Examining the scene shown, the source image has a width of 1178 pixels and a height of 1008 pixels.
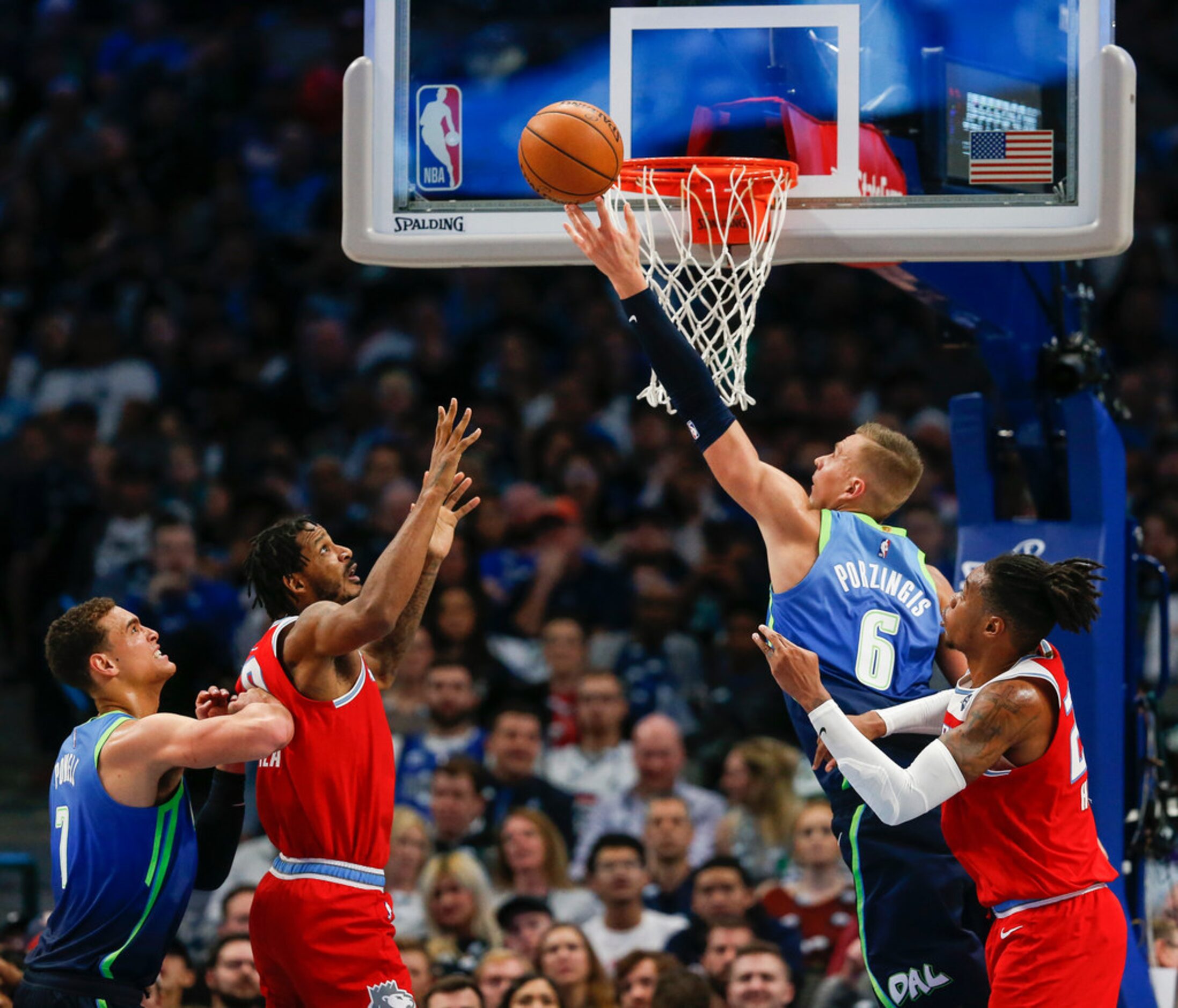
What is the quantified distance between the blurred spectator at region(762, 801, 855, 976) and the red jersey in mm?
2740

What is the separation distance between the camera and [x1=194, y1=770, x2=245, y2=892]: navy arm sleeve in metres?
5.06

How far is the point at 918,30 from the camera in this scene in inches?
218

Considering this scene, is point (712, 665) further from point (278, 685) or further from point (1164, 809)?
point (278, 685)

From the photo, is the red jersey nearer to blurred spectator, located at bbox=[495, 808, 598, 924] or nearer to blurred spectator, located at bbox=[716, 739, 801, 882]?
blurred spectator, located at bbox=[716, 739, 801, 882]

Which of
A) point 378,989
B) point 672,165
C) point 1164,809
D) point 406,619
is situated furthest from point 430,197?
point 1164,809

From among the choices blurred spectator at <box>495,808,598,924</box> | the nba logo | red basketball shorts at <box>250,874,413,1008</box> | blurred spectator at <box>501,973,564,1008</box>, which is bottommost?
blurred spectator at <box>501,973,564,1008</box>

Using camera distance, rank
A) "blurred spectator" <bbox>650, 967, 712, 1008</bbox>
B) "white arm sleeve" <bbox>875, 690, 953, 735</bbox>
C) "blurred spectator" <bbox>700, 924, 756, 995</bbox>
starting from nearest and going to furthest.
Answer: "white arm sleeve" <bbox>875, 690, 953, 735</bbox>, "blurred spectator" <bbox>650, 967, 712, 1008</bbox>, "blurred spectator" <bbox>700, 924, 756, 995</bbox>

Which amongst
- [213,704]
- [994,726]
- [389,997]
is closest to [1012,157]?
[994,726]

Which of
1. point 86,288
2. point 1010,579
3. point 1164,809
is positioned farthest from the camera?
point 86,288

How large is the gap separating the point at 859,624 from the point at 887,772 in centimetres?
71

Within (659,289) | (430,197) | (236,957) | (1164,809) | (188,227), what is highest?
(188,227)

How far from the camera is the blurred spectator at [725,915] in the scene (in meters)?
7.09

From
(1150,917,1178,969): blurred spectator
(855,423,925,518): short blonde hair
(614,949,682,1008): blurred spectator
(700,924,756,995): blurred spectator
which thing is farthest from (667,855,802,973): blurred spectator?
(855,423,925,518): short blonde hair

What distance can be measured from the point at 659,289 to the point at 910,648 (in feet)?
4.43
